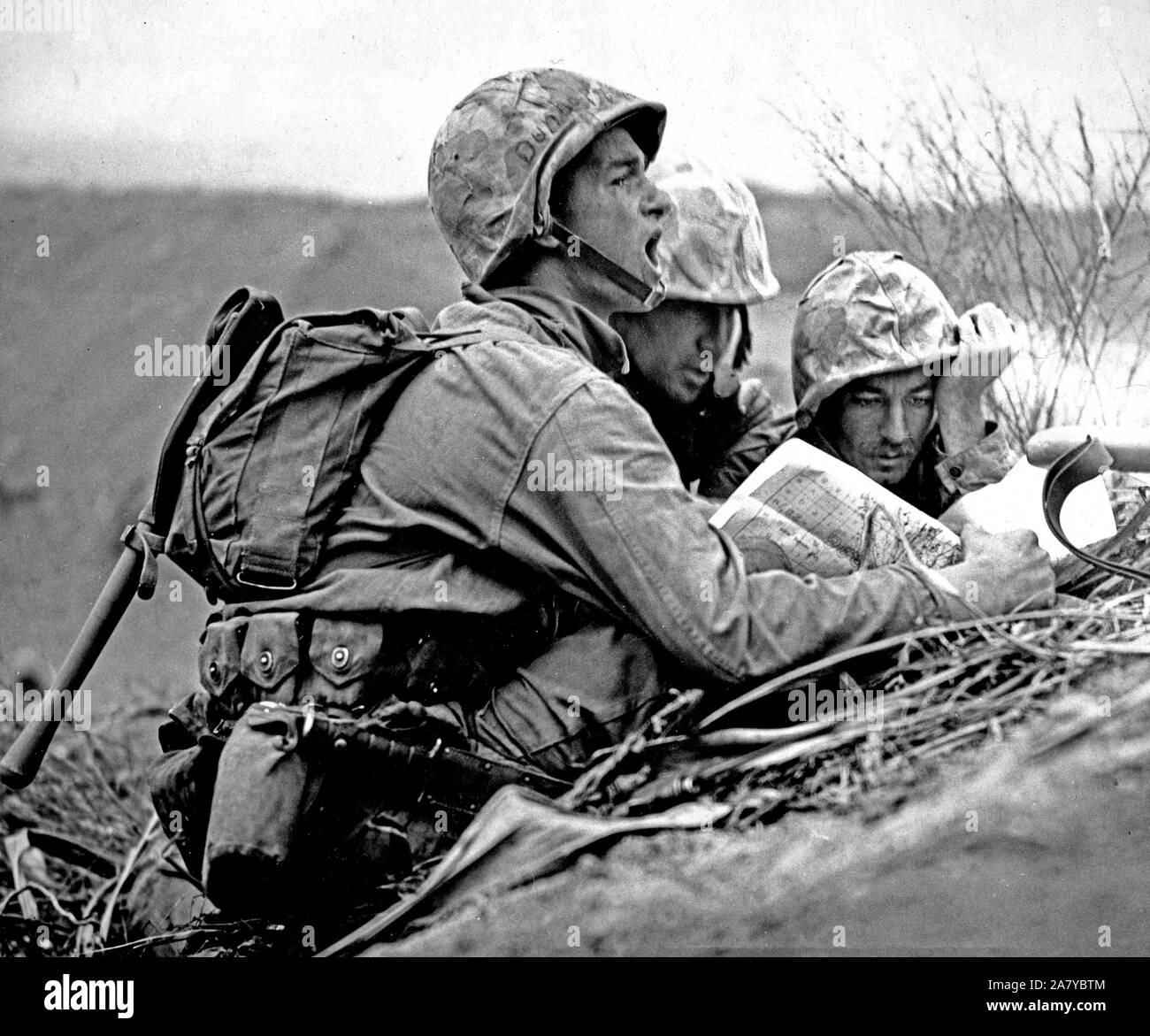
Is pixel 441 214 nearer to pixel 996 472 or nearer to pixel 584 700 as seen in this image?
pixel 584 700

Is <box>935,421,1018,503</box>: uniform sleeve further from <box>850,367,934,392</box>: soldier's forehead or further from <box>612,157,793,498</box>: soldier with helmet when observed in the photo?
<box>612,157,793,498</box>: soldier with helmet

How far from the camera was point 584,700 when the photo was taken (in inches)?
128

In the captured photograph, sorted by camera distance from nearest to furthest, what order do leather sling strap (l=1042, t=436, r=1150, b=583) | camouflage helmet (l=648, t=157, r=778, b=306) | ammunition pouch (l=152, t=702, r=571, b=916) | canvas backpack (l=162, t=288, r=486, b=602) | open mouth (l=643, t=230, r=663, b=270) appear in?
ammunition pouch (l=152, t=702, r=571, b=916) → canvas backpack (l=162, t=288, r=486, b=602) → leather sling strap (l=1042, t=436, r=1150, b=583) → open mouth (l=643, t=230, r=663, b=270) → camouflage helmet (l=648, t=157, r=778, b=306)

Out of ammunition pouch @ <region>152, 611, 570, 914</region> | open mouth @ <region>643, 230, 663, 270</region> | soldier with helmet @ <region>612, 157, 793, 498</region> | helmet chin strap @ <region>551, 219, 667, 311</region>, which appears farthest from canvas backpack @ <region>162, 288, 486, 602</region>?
soldier with helmet @ <region>612, 157, 793, 498</region>

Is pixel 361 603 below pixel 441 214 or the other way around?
below

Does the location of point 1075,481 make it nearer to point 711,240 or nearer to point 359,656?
point 711,240

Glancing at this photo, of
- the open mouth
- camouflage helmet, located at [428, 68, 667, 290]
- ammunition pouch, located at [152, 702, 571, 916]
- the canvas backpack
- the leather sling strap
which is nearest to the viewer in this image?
ammunition pouch, located at [152, 702, 571, 916]

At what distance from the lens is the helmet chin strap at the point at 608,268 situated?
3.50m

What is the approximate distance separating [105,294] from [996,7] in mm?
1920

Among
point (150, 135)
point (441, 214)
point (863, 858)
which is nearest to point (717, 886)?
point (863, 858)

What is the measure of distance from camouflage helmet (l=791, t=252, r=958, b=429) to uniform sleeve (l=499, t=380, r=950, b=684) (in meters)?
0.62

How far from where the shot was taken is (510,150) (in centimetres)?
347

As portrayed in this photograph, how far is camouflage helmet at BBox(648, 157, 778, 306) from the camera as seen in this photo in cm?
382

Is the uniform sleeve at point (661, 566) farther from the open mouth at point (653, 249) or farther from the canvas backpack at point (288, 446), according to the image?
the open mouth at point (653, 249)
